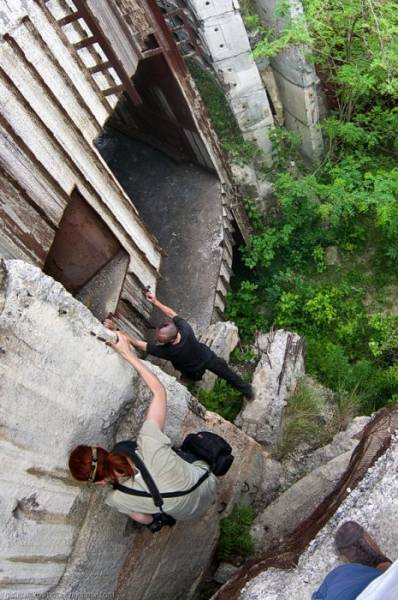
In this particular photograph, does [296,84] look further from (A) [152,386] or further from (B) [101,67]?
(A) [152,386]

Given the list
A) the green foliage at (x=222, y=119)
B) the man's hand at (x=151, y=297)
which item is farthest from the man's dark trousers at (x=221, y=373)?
the green foliage at (x=222, y=119)

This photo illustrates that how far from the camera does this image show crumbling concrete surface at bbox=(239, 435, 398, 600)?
10.8 ft

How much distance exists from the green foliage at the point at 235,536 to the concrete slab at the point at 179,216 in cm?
265

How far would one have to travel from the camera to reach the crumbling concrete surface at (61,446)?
9.67ft

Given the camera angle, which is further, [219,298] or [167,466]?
[219,298]

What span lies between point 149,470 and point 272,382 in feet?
9.66

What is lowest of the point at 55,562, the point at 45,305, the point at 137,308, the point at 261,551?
the point at 261,551

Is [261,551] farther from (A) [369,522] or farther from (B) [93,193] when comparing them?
(B) [93,193]

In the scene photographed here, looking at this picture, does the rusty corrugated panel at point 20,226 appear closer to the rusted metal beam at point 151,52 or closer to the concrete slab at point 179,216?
the concrete slab at point 179,216

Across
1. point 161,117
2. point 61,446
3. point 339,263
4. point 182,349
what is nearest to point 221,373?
point 182,349

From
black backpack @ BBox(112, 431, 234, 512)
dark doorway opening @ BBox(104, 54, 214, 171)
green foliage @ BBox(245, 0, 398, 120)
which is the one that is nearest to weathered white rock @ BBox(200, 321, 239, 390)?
black backpack @ BBox(112, 431, 234, 512)

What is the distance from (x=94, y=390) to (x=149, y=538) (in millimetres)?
1195

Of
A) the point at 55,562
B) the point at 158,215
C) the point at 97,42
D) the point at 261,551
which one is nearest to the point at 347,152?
the point at 158,215

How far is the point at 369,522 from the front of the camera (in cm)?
340
